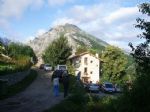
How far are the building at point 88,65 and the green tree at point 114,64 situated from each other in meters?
9.97

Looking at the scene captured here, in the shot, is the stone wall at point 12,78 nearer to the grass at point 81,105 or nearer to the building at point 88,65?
the grass at point 81,105

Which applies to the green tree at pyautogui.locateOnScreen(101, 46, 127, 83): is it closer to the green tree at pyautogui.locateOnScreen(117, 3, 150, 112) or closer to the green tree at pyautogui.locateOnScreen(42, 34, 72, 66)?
the green tree at pyautogui.locateOnScreen(42, 34, 72, 66)

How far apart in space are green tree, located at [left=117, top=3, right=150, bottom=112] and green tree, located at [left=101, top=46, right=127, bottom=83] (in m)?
90.9

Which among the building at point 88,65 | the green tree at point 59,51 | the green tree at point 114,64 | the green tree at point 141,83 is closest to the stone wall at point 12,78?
the green tree at point 141,83

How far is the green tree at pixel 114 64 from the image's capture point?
340 ft

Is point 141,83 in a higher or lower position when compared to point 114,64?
lower

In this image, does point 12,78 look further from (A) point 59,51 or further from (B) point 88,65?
(B) point 88,65

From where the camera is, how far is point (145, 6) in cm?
1294

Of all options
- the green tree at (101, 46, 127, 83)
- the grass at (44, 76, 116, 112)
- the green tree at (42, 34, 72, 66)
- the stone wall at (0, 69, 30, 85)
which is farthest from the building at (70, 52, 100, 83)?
the grass at (44, 76, 116, 112)

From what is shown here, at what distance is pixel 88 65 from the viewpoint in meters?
117

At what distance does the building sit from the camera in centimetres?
11538

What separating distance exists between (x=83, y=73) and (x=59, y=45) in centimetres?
1924

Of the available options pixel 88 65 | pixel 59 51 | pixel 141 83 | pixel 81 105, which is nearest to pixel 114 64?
pixel 88 65

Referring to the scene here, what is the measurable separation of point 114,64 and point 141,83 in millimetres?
92485
